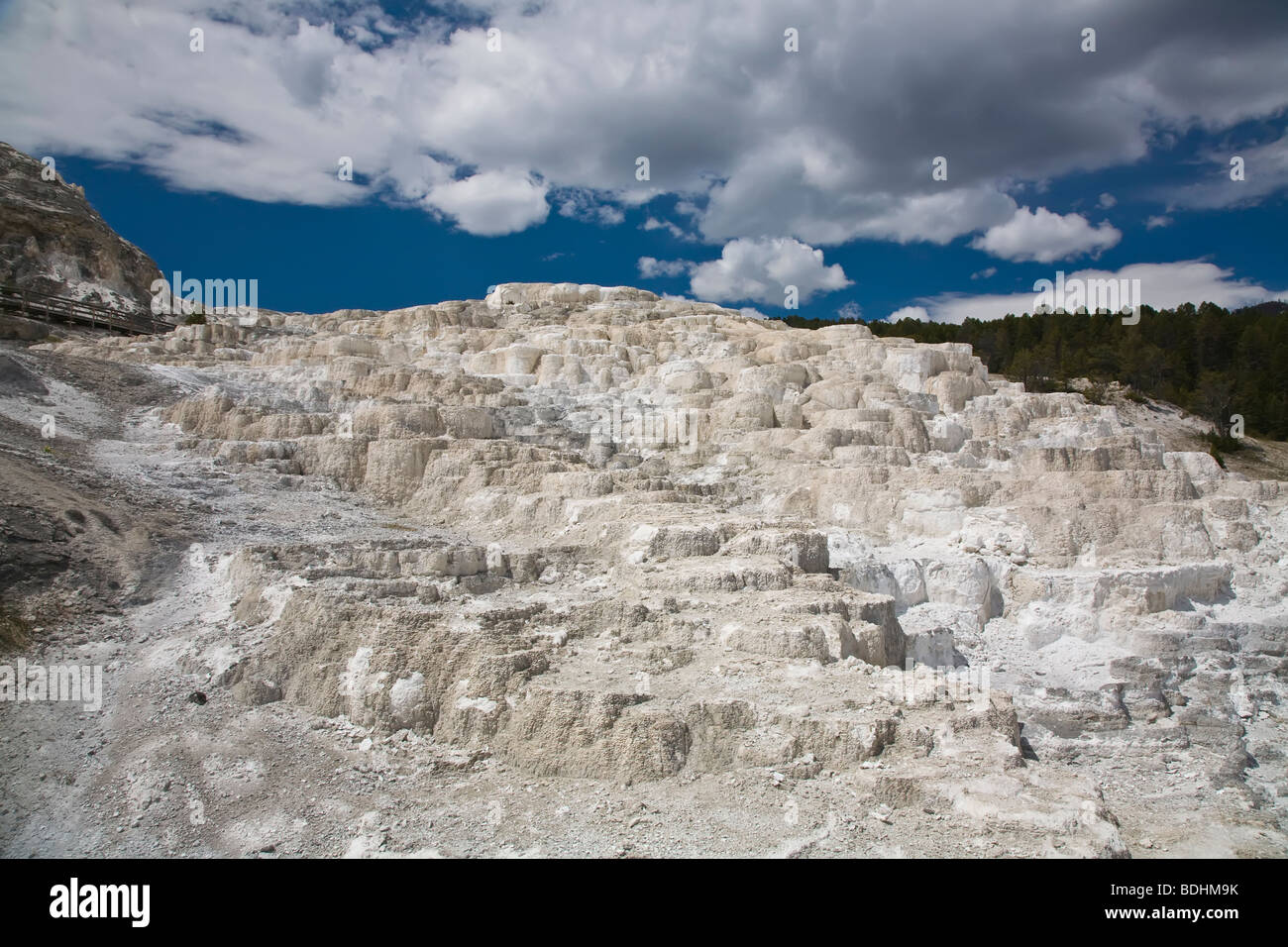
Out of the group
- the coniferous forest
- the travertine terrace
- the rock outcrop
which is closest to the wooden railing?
the rock outcrop

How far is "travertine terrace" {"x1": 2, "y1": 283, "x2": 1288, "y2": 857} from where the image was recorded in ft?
22.6

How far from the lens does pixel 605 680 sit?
322 inches

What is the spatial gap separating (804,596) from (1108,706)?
16.7ft

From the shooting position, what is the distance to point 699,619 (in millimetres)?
9391

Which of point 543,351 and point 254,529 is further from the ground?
point 543,351

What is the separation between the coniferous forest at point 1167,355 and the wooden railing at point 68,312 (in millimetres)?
38424

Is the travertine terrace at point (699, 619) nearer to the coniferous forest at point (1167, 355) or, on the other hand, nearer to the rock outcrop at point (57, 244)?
the rock outcrop at point (57, 244)

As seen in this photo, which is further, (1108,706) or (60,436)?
(60,436)

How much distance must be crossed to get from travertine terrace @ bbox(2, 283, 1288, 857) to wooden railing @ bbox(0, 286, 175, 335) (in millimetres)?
4991

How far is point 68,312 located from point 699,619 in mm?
26342

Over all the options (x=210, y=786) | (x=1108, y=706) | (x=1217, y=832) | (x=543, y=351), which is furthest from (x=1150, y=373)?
(x=210, y=786)

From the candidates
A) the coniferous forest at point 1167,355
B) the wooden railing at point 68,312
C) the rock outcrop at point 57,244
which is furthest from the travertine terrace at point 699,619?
the coniferous forest at point 1167,355

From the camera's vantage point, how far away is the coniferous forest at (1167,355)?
38.2 meters
